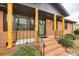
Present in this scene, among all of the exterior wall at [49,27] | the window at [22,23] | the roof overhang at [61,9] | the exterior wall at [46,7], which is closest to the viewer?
the exterior wall at [46,7]

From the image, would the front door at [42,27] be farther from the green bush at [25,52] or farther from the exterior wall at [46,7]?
the green bush at [25,52]

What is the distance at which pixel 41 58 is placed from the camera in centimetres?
633

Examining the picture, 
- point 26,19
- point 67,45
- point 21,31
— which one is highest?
point 26,19

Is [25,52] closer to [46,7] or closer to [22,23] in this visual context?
[22,23]

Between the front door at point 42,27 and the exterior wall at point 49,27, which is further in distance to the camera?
the exterior wall at point 49,27

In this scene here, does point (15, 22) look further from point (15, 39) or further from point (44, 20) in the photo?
point (44, 20)

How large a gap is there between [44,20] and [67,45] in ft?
11.3

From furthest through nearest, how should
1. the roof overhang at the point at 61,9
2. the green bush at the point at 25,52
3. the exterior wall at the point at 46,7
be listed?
the roof overhang at the point at 61,9 → the exterior wall at the point at 46,7 → the green bush at the point at 25,52

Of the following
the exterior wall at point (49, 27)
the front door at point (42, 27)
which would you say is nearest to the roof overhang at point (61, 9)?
the exterior wall at point (49, 27)

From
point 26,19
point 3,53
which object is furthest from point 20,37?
point 3,53

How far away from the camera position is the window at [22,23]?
395 inches

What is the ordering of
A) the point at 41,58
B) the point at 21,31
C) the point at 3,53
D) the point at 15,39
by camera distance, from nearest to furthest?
the point at 41,58 → the point at 3,53 → the point at 15,39 → the point at 21,31

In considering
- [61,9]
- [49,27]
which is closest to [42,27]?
[49,27]

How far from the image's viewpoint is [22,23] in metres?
11.0
